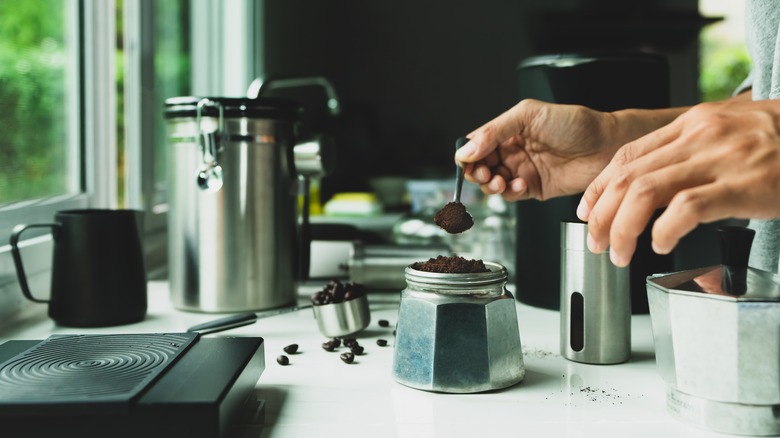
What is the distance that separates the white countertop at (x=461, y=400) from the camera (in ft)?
2.03

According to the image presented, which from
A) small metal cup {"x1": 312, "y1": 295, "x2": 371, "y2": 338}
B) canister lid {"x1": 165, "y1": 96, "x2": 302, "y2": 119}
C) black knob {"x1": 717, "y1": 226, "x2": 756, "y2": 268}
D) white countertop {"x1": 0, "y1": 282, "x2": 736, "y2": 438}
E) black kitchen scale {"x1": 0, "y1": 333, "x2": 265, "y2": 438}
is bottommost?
white countertop {"x1": 0, "y1": 282, "x2": 736, "y2": 438}

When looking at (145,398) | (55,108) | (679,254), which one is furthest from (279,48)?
(145,398)

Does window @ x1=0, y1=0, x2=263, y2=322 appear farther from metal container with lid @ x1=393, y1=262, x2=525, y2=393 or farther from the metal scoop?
metal container with lid @ x1=393, y1=262, x2=525, y2=393

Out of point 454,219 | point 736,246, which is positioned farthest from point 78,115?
point 736,246

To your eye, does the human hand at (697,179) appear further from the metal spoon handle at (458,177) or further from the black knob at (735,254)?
the metal spoon handle at (458,177)

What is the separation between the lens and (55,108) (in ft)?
4.47

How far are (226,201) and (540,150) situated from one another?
1.64 ft

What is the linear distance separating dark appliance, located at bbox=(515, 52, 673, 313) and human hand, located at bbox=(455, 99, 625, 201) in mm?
37

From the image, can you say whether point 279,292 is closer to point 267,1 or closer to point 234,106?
point 234,106

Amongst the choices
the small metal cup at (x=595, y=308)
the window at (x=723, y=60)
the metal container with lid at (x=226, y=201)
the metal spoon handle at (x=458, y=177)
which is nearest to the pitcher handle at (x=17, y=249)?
the metal container with lid at (x=226, y=201)

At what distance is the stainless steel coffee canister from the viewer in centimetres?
107

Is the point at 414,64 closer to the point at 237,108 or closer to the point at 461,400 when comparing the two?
the point at 237,108

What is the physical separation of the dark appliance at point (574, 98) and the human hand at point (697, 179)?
1.55ft

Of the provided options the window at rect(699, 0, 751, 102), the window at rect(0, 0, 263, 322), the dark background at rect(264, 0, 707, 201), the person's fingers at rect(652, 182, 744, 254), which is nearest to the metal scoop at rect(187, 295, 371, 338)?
the window at rect(0, 0, 263, 322)
